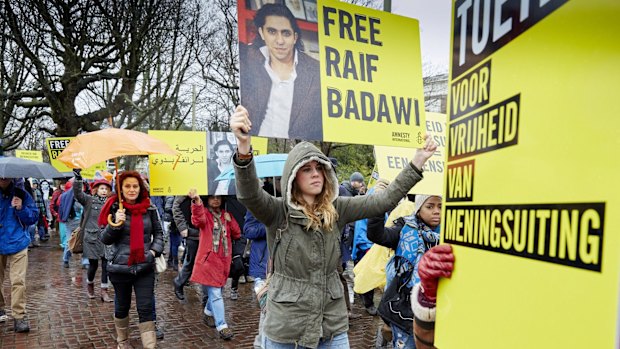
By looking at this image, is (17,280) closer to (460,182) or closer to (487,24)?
(460,182)

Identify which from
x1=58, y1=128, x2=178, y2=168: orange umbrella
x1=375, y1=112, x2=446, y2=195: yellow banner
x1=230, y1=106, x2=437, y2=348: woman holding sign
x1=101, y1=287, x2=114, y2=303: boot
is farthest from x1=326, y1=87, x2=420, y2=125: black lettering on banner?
x1=101, y1=287, x2=114, y2=303: boot

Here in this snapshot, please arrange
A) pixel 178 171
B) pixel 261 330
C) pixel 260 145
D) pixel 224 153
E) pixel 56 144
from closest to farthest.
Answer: pixel 261 330, pixel 178 171, pixel 224 153, pixel 260 145, pixel 56 144

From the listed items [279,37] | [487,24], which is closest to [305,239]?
[279,37]

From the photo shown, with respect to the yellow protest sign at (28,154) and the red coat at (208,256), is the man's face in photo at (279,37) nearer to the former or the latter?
the red coat at (208,256)

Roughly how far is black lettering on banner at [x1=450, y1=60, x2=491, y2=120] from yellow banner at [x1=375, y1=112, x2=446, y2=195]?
2.10 metres

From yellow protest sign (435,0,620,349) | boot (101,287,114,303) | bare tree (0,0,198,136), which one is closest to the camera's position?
yellow protest sign (435,0,620,349)

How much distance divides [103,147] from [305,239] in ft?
8.97

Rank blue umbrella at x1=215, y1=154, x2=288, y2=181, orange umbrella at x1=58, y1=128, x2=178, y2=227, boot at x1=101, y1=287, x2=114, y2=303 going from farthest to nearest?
boot at x1=101, y1=287, x2=114, y2=303, blue umbrella at x1=215, y1=154, x2=288, y2=181, orange umbrella at x1=58, y1=128, x2=178, y2=227

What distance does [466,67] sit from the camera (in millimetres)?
1498

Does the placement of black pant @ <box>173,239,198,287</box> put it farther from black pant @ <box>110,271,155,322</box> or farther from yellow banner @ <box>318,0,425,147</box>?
→ yellow banner @ <box>318,0,425,147</box>

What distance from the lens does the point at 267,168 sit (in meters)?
5.64

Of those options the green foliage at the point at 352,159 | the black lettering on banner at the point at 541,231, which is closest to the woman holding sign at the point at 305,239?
the black lettering on banner at the point at 541,231

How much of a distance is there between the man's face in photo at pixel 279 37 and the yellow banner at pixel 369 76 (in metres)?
0.18

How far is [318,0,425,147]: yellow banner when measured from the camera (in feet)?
8.84
